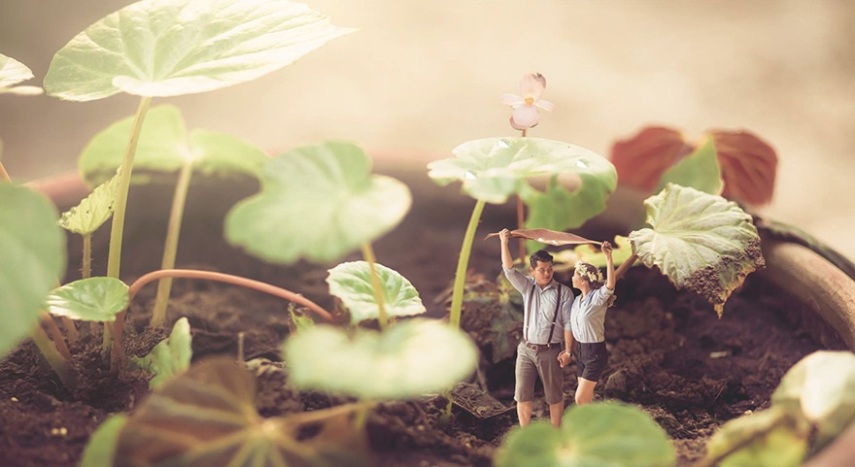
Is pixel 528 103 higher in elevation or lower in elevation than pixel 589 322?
higher

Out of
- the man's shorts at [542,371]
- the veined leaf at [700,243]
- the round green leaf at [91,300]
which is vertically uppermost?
the veined leaf at [700,243]

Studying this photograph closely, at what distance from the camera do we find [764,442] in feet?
2.31

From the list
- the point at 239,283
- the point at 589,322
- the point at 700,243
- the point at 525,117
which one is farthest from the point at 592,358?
the point at 239,283

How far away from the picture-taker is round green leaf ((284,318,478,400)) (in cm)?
61

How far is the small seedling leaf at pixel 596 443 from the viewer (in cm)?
66

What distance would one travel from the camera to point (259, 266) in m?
1.41

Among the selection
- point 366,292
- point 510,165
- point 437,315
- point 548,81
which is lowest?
point 437,315

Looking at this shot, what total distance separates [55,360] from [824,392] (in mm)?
763

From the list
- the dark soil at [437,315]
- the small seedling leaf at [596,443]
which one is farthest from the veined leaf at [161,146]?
the small seedling leaf at [596,443]

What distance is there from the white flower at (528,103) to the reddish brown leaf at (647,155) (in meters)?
0.52

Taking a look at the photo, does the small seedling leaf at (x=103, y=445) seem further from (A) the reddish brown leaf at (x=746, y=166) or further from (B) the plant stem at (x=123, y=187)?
(A) the reddish brown leaf at (x=746, y=166)

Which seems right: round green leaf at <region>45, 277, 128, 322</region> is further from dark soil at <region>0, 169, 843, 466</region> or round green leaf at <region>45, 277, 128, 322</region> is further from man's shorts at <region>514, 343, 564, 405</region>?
man's shorts at <region>514, 343, 564, 405</region>

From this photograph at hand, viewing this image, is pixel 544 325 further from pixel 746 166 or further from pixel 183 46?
pixel 746 166

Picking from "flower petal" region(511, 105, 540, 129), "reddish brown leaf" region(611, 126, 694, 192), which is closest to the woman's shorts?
"flower petal" region(511, 105, 540, 129)
